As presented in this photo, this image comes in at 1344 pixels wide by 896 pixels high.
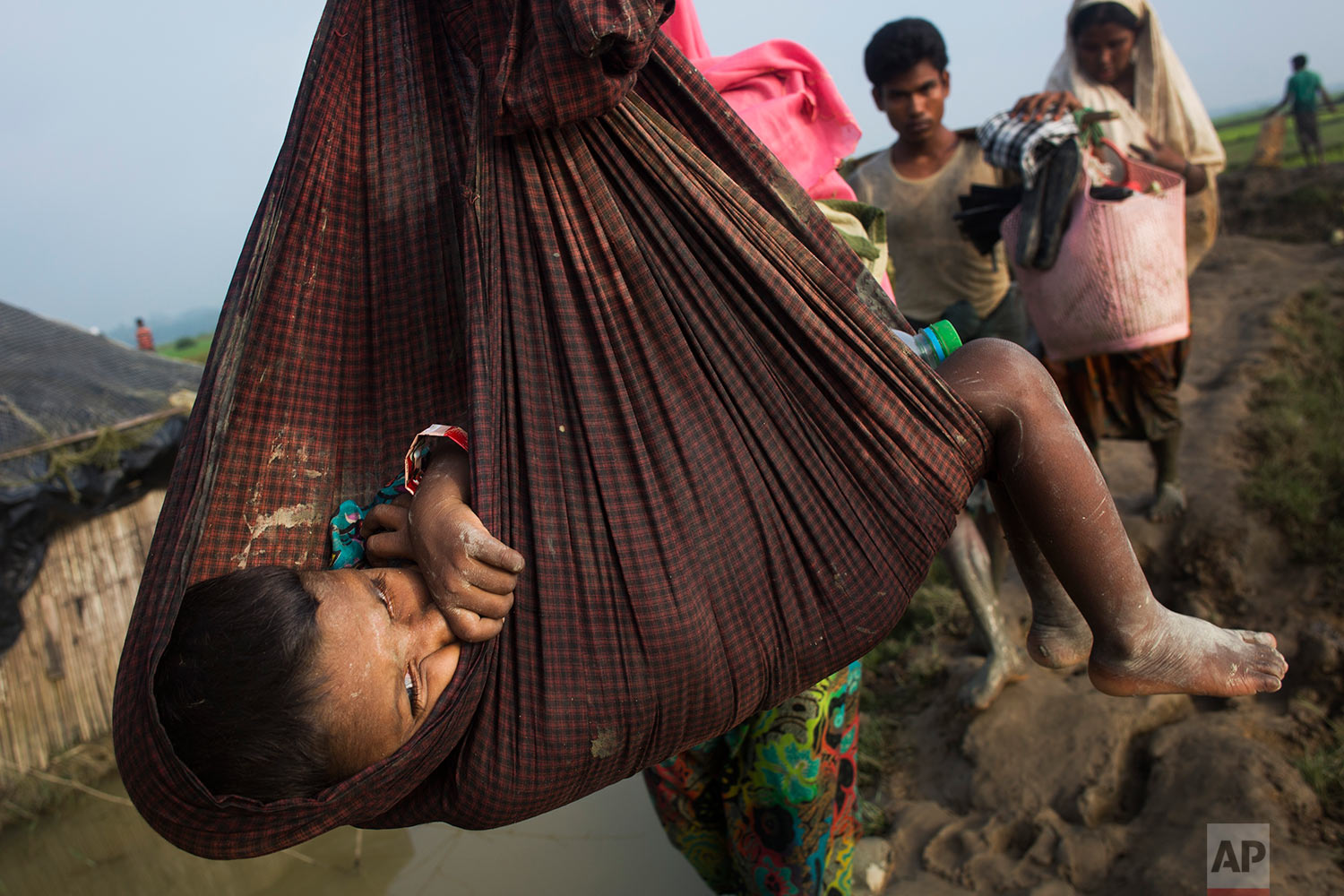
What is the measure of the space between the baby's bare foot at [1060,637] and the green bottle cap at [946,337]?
47 centimetres

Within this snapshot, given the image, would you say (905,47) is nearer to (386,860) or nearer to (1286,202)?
(386,860)

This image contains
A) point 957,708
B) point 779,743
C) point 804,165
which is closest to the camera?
point 804,165

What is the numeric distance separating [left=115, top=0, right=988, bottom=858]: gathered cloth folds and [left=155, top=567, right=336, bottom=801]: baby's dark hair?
5 centimetres

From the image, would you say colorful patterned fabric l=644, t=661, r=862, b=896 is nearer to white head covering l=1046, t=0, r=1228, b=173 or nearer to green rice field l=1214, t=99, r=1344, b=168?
white head covering l=1046, t=0, r=1228, b=173

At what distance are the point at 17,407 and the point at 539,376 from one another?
3.75 meters

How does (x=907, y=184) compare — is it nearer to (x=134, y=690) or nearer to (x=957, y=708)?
(x=957, y=708)

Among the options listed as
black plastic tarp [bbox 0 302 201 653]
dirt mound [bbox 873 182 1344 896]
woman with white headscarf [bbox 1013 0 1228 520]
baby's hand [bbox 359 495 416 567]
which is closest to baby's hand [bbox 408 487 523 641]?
baby's hand [bbox 359 495 416 567]

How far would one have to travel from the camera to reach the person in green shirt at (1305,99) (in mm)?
10008

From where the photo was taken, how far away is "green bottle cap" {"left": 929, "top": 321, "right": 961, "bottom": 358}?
1414 millimetres

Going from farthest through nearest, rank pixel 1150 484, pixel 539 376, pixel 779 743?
pixel 1150 484
pixel 779 743
pixel 539 376

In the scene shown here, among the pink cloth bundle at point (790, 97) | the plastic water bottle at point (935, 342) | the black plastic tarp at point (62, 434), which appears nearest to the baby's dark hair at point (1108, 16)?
the pink cloth bundle at point (790, 97)

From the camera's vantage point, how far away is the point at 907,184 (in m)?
3.75

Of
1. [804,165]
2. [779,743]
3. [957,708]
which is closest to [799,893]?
[779,743]

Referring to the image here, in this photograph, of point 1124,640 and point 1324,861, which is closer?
point 1124,640
